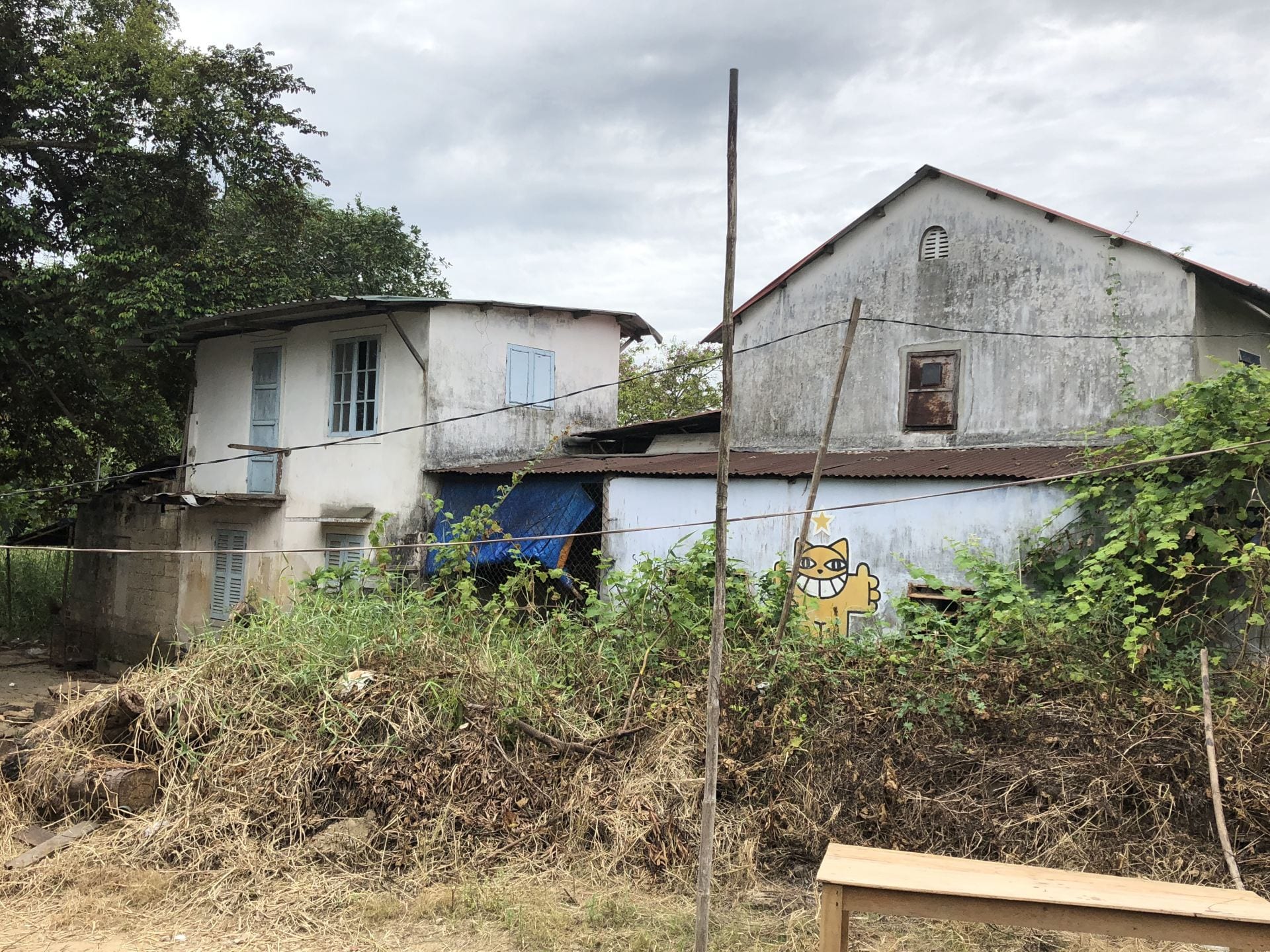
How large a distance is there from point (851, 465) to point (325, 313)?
788 cm

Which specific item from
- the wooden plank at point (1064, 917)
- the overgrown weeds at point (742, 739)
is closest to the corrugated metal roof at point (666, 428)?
the overgrown weeds at point (742, 739)

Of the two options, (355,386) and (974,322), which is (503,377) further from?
(974,322)

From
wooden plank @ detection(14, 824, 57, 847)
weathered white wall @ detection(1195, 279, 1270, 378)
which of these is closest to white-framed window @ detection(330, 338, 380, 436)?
wooden plank @ detection(14, 824, 57, 847)

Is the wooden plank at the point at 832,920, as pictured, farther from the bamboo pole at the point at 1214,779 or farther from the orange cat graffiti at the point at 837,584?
the orange cat graffiti at the point at 837,584

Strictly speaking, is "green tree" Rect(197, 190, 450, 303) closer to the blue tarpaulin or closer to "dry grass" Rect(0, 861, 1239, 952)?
the blue tarpaulin

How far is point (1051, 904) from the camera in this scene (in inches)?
154

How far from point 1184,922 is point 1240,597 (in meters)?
3.49

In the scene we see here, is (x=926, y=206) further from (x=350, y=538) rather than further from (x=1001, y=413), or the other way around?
(x=350, y=538)

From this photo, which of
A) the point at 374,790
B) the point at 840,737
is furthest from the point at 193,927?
the point at 840,737

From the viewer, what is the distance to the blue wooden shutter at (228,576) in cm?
1462

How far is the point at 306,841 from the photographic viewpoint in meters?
6.21

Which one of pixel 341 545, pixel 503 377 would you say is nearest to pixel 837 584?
pixel 503 377

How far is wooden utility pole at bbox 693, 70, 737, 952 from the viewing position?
15.2 feet

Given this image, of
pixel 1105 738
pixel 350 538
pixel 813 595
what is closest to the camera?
pixel 1105 738
